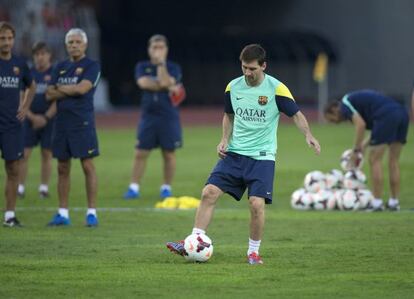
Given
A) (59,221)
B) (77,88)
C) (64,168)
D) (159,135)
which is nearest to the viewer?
(77,88)

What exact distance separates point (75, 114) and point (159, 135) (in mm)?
4362

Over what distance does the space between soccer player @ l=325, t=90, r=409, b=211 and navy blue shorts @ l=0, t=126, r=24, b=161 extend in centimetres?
463

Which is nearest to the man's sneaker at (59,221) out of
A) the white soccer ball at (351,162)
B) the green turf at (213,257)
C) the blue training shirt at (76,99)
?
the green turf at (213,257)

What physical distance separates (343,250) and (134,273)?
2685 mm

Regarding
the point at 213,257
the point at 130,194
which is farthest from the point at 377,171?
the point at 213,257

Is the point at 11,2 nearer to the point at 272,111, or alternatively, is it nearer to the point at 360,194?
the point at 360,194

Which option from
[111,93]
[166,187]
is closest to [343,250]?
[166,187]

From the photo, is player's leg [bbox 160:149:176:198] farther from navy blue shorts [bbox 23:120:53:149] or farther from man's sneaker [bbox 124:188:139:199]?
navy blue shorts [bbox 23:120:53:149]

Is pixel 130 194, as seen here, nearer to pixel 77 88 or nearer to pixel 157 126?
pixel 157 126

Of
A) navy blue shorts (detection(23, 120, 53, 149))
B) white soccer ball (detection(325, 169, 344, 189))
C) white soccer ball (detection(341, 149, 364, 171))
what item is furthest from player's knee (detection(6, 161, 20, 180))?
white soccer ball (detection(341, 149, 364, 171))

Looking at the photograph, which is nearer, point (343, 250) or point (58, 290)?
point (58, 290)

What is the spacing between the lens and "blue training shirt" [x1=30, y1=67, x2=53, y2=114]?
1877 centimetres

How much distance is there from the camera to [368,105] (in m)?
17.1

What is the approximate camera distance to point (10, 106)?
14.7m
